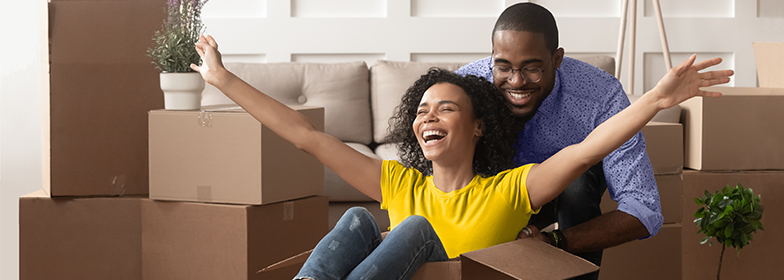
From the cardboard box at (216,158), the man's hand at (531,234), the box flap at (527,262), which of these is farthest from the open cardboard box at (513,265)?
the cardboard box at (216,158)

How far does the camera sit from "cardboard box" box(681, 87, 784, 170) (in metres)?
1.81

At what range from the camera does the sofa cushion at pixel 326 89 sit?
2338 millimetres

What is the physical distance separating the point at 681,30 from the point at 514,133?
169 cm

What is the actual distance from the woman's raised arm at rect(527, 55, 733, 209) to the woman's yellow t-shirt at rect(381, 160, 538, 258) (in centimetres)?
4

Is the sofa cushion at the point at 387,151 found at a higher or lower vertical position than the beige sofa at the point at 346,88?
lower

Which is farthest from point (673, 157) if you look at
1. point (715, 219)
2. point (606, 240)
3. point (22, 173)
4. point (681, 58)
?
point (22, 173)

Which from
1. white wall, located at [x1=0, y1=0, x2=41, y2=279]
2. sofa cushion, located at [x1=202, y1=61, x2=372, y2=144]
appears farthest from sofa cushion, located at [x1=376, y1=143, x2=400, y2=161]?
white wall, located at [x1=0, y1=0, x2=41, y2=279]

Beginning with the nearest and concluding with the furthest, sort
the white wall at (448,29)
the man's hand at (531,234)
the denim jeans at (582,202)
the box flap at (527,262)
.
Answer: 1. the box flap at (527,262)
2. the man's hand at (531,234)
3. the denim jeans at (582,202)
4. the white wall at (448,29)

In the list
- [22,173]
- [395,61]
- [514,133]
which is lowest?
[22,173]

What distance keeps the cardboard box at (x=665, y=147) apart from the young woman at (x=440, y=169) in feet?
1.96

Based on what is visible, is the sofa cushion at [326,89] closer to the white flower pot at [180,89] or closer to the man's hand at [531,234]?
the white flower pot at [180,89]

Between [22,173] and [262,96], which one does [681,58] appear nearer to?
[262,96]

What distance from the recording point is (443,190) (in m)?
1.25

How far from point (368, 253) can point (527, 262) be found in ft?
1.02
